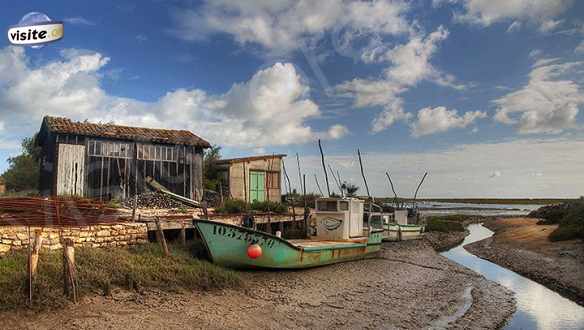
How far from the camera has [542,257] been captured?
20281 millimetres

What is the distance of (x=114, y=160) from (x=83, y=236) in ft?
33.5

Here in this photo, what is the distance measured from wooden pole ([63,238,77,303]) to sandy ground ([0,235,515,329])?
1.20 ft

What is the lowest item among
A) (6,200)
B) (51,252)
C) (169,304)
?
Result: (169,304)

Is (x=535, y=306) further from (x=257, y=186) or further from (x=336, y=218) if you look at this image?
(x=257, y=186)

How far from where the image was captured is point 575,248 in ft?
66.4

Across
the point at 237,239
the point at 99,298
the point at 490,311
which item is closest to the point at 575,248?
the point at 490,311

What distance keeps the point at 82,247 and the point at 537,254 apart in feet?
67.6

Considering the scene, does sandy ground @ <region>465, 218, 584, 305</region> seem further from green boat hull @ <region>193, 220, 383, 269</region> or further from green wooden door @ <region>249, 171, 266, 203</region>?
green wooden door @ <region>249, 171, 266, 203</region>

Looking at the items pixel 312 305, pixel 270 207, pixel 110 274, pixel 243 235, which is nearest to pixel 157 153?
pixel 270 207

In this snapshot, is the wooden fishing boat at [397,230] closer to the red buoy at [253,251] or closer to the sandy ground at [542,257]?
the sandy ground at [542,257]

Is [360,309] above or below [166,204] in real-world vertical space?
below

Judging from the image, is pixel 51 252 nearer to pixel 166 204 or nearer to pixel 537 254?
pixel 166 204

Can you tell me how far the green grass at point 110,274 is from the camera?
30.1ft

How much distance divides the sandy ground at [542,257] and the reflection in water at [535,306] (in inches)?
20.0
